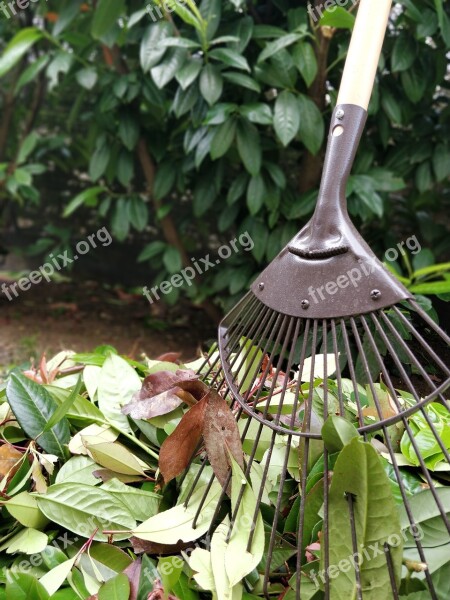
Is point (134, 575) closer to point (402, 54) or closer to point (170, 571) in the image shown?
point (170, 571)

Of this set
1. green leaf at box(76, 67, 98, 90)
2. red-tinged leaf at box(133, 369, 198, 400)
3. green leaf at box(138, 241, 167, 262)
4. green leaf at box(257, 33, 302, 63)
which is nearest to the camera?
red-tinged leaf at box(133, 369, 198, 400)

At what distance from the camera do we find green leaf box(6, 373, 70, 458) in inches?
23.8

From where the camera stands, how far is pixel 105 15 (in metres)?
1.39

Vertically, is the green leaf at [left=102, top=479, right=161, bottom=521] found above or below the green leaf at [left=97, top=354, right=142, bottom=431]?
below

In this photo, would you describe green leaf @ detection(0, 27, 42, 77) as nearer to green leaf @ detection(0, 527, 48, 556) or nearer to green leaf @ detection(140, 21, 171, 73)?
green leaf @ detection(140, 21, 171, 73)

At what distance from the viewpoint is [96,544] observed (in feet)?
1.73

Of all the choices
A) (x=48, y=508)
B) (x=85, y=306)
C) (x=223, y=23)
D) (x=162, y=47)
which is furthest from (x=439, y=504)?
(x=85, y=306)

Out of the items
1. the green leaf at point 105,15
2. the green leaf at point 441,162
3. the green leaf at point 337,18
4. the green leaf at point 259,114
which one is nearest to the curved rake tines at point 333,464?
the green leaf at point 337,18

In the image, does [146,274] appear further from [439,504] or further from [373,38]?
[439,504]

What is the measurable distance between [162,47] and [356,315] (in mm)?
1025

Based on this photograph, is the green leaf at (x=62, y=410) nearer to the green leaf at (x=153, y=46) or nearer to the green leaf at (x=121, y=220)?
the green leaf at (x=153, y=46)

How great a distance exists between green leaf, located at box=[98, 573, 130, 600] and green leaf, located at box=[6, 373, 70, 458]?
0.17 meters

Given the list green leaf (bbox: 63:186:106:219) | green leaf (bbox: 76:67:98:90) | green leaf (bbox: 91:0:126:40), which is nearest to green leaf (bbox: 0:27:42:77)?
green leaf (bbox: 76:67:98:90)

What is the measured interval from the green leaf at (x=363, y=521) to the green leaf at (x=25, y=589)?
0.78 ft
